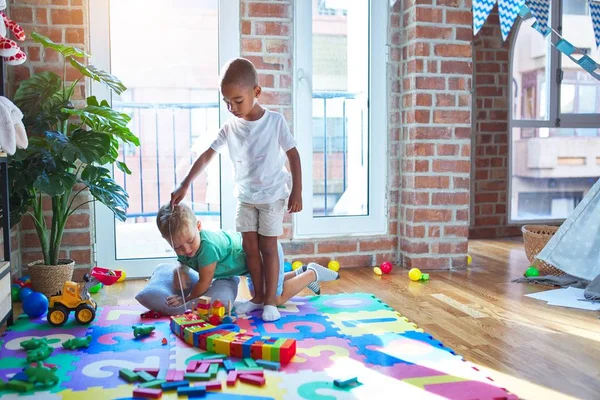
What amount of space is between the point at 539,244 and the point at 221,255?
1.77 meters

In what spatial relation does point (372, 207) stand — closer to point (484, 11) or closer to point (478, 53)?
point (484, 11)

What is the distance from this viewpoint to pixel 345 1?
3.30 m

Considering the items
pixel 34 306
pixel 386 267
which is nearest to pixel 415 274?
pixel 386 267

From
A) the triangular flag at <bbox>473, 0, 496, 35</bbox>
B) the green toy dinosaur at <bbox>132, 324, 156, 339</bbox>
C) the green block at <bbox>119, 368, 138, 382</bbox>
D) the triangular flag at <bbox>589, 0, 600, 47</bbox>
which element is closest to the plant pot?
the green toy dinosaur at <bbox>132, 324, 156, 339</bbox>

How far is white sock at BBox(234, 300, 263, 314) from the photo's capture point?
2.42 m

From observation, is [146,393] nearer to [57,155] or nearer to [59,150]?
[59,150]

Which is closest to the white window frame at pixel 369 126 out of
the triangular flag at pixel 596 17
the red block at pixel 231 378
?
the triangular flag at pixel 596 17

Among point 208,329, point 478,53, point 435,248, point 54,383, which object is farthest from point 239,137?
point 478,53

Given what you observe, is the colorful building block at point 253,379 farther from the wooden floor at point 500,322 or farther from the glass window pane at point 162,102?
the glass window pane at point 162,102

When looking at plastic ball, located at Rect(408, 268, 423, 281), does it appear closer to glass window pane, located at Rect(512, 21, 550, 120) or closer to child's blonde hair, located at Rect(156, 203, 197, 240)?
child's blonde hair, located at Rect(156, 203, 197, 240)

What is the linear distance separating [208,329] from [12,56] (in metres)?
1.29

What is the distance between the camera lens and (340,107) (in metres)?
3.38

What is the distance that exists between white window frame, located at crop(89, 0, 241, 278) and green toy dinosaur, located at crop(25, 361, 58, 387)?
145 cm

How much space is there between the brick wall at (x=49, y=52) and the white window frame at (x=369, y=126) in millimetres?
1084
